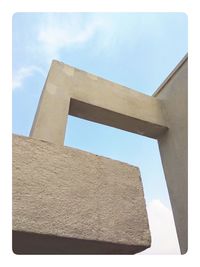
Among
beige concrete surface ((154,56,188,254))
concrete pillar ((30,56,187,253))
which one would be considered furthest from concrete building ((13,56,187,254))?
beige concrete surface ((154,56,188,254))

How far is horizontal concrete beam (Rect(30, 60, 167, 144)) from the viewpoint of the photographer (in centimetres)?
312

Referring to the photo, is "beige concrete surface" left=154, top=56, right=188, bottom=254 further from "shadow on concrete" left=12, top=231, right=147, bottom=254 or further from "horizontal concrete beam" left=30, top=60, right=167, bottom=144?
"shadow on concrete" left=12, top=231, right=147, bottom=254

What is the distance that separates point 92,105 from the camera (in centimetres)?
381

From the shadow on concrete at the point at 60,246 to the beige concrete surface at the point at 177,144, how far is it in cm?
220

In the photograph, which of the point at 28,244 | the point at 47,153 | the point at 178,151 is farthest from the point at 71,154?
the point at 178,151

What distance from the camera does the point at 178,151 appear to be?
3.91m

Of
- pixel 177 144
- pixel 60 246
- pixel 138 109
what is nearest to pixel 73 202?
pixel 60 246

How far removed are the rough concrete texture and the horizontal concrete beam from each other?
1264 mm

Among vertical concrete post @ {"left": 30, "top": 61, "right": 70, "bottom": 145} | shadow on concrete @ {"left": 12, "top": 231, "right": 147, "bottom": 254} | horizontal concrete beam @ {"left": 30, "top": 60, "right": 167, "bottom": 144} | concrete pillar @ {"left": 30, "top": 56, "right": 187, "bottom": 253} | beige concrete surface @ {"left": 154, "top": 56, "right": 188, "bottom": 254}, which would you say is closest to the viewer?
shadow on concrete @ {"left": 12, "top": 231, "right": 147, "bottom": 254}

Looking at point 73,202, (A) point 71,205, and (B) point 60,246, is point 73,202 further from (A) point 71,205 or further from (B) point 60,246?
(B) point 60,246

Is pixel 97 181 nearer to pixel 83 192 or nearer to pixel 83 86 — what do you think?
pixel 83 192

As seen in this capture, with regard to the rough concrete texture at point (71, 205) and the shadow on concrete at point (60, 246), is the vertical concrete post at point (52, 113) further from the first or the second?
the shadow on concrete at point (60, 246)

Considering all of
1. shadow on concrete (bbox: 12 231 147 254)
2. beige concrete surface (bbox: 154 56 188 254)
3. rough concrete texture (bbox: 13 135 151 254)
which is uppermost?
beige concrete surface (bbox: 154 56 188 254)

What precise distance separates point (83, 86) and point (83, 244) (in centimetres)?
275
